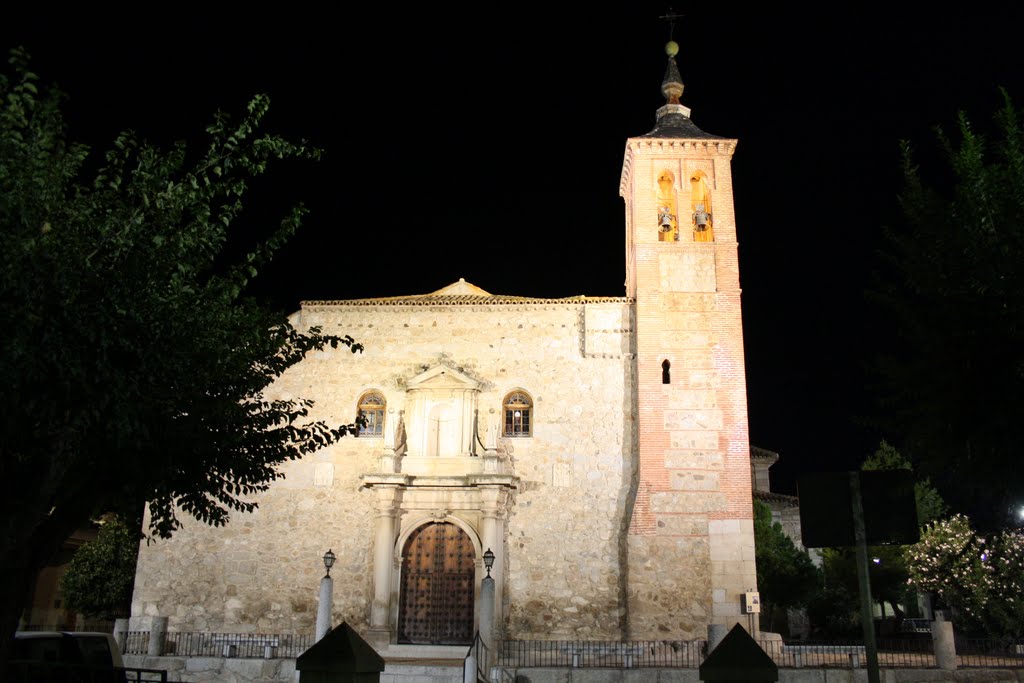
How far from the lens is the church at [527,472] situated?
780 inches

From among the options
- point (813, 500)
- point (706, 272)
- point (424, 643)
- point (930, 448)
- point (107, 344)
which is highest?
point (706, 272)

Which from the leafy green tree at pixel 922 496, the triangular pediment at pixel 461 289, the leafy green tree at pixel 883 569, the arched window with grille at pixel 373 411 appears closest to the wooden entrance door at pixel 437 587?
the arched window with grille at pixel 373 411

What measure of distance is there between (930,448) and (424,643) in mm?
14017

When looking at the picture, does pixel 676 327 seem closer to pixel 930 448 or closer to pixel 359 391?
pixel 359 391

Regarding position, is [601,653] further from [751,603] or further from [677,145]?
[677,145]

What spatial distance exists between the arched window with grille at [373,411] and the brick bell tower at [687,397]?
6.51 m

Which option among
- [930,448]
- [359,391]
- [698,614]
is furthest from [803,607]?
[930,448]

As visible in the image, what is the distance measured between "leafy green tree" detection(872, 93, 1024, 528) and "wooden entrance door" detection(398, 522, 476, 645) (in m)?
13.0

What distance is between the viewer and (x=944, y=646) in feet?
55.0

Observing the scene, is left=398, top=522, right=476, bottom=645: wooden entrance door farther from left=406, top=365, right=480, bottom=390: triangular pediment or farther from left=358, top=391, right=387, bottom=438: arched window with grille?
left=406, top=365, right=480, bottom=390: triangular pediment

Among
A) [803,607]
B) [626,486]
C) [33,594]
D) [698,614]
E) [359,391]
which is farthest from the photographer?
[803,607]

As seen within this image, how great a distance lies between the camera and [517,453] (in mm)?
21297

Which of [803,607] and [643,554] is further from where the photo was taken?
[803,607]

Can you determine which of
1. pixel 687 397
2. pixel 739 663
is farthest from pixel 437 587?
pixel 739 663
